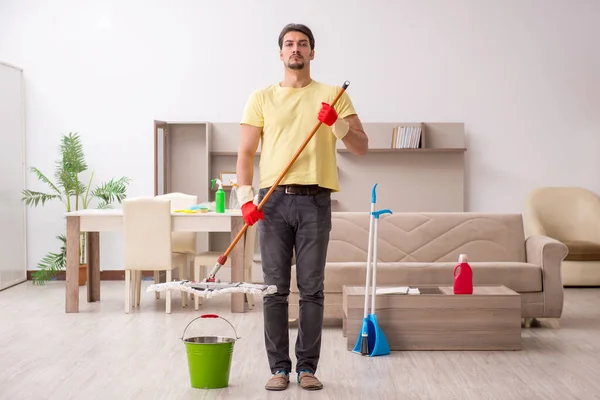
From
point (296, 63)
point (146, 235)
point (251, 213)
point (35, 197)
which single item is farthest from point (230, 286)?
point (35, 197)

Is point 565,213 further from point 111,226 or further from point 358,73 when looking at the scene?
point 111,226

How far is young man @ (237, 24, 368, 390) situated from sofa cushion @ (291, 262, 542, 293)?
5.39 feet

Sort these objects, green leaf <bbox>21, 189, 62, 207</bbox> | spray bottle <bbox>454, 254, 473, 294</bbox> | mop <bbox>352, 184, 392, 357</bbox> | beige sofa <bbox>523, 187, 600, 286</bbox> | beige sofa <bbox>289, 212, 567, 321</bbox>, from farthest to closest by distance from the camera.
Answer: green leaf <bbox>21, 189, 62, 207</bbox>, beige sofa <bbox>523, 187, 600, 286</bbox>, beige sofa <bbox>289, 212, 567, 321</bbox>, spray bottle <bbox>454, 254, 473, 294</bbox>, mop <bbox>352, 184, 392, 357</bbox>

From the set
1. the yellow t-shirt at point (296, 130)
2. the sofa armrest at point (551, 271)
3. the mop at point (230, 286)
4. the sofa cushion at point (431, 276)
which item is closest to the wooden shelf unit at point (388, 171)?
the sofa armrest at point (551, 271)

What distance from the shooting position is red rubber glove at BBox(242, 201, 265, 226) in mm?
3441

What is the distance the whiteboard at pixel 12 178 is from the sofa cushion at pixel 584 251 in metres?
4.84

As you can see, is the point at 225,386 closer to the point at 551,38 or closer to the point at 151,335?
the point at 151,335

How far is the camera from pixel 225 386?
12.3 ft

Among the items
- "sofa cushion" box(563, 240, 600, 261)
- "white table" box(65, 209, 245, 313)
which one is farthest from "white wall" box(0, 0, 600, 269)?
"white table" box(65, 209, 245, 313)

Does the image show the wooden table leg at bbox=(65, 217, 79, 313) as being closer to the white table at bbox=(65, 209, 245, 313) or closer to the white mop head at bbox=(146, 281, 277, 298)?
the white table at bbox=(65, 209, 245, 313)

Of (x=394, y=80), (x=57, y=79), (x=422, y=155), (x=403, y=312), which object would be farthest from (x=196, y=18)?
(x=403, y=312)

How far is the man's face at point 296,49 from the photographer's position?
3496 mm

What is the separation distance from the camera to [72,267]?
6020 millimetres

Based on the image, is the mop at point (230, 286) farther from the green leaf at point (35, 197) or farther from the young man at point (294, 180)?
the green leaf at point (35, 197)
